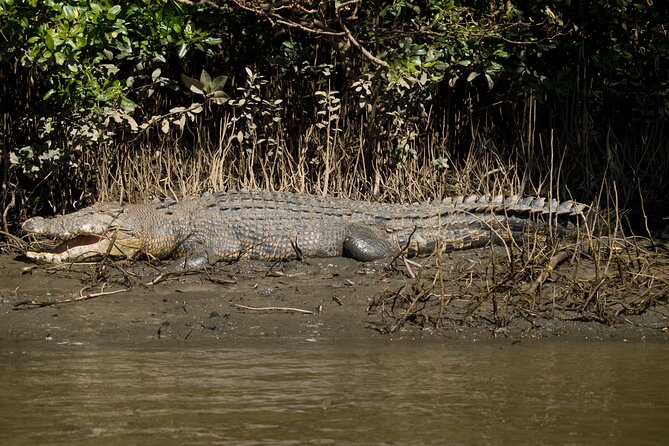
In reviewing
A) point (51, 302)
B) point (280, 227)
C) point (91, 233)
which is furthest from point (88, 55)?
point (51, 302)

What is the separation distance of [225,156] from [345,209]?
1490mm

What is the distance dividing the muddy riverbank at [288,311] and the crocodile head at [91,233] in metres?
0.60

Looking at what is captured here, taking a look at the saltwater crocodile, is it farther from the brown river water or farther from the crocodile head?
the brown river water

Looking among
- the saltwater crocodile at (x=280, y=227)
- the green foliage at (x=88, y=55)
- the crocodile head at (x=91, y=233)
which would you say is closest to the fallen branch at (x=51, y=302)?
the crocodile head at (x=91, y=233)

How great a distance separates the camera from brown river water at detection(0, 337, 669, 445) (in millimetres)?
4047

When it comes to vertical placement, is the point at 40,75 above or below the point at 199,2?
below

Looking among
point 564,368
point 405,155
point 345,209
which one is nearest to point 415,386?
point 564,368

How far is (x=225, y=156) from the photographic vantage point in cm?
904

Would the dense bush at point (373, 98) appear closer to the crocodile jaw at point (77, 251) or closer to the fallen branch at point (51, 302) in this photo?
the crocodile jaw at point (77, 251)

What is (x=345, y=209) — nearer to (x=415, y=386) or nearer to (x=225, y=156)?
(x=225, y=156)

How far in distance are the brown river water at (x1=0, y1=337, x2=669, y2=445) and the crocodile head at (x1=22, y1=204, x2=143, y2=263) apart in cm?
194

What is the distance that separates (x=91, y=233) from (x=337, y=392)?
3778mm

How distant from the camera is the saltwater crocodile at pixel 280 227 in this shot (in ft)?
25.7

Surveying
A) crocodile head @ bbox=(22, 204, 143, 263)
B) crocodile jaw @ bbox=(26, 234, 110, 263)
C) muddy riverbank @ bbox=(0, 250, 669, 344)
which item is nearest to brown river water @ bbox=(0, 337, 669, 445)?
muddy riverbank @ bbox=(0, 250, 669, 344)
